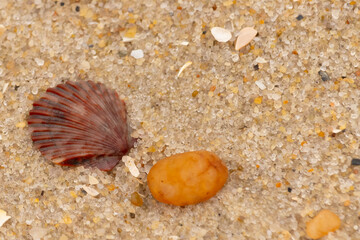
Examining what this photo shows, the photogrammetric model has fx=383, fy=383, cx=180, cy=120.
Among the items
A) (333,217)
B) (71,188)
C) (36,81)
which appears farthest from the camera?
(36,81)

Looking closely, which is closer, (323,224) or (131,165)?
(323,224)

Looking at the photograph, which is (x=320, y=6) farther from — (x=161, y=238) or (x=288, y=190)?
(x=161, y=238)

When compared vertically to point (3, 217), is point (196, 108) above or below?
above

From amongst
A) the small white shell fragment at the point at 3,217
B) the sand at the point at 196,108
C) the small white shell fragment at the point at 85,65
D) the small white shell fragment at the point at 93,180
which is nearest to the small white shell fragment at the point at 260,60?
the sand at the point at 196,108

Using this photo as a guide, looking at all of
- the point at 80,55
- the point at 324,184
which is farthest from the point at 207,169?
the point at 80,55

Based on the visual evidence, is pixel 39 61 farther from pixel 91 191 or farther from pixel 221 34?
pixel 221 34

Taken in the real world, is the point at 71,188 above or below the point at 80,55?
below

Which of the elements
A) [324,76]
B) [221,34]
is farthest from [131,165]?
[324,76]

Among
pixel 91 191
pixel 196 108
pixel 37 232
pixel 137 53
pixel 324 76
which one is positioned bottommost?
pixel 37 232
